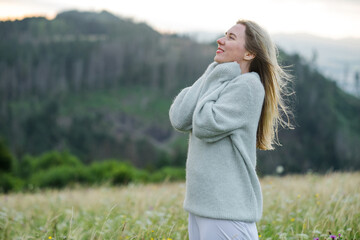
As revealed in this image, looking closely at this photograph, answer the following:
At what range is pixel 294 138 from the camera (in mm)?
63750

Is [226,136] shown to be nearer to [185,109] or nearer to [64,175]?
[185,109]

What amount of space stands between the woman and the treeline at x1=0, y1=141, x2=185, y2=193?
84.7ft

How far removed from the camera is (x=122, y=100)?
84938mm

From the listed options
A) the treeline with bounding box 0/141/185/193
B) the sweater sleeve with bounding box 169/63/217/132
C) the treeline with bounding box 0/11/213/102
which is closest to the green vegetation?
the treeline with bounding box 0/141/185/193

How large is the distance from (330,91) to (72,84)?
178ft

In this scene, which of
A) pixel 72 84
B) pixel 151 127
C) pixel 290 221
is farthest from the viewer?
pixel 72 84

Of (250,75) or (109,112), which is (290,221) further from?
(109,112)

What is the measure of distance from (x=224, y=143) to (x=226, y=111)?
0.20 meters

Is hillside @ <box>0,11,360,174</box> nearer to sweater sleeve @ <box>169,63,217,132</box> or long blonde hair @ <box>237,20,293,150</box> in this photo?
long blonde hair @ <box>237,20,293,150</box>

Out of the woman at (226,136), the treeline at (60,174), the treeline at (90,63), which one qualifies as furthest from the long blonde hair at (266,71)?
the treeline at (90,63)

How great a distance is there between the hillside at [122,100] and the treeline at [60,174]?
13.6m

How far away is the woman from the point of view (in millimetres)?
2133

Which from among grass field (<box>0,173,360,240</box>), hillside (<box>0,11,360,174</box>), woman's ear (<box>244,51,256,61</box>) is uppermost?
woman's ear (<box>244,51,256,61</box>)

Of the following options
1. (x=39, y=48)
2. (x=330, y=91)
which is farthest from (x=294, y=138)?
(x=39, y=48)
